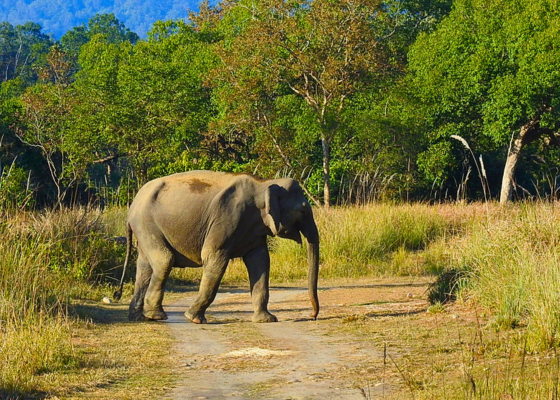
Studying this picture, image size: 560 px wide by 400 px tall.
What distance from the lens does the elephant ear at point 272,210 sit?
457 inches

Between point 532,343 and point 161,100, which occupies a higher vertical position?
point 161,100

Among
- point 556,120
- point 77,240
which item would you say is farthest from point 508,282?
point 556,120

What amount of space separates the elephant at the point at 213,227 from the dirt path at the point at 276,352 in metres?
0.41

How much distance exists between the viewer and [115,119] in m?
36.8

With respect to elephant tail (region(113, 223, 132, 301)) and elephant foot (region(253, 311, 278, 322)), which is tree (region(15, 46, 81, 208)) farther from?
elephant foot (region(253, 311, 278, 322))

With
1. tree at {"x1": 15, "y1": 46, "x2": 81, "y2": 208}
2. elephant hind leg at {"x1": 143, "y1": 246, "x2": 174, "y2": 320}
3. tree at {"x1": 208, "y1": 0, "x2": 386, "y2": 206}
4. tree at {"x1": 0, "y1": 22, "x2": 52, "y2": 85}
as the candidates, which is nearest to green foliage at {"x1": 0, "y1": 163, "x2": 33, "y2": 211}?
elephant hind leg at {"x1": 143, "y1": 246, "x2": 174, "y2": 320}

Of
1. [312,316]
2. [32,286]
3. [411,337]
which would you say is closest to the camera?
[411,337]

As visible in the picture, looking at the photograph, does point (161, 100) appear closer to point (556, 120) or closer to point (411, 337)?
point (556, 120)

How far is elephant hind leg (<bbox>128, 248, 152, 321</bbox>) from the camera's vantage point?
1217 centimetres

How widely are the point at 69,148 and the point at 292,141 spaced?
9.35 metres

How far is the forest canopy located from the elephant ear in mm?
19887

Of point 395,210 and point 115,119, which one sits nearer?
point 395,210

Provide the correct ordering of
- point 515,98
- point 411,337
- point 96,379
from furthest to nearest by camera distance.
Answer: point 515,98, point 411,337, point 96,379

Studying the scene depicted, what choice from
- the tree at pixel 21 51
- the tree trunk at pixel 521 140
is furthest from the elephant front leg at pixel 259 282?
the tree at pixel 21 51
